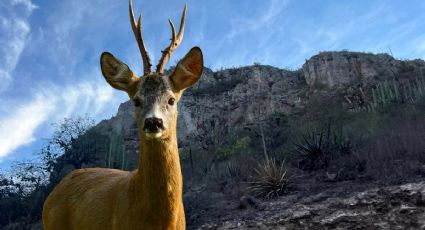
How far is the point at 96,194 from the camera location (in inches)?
173

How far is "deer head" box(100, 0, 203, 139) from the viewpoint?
344 centimetres

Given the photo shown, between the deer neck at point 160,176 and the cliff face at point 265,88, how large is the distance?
28.2 meters

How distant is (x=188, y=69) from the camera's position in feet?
13.8

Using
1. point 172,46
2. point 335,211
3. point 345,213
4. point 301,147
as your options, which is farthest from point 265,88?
point 172,46

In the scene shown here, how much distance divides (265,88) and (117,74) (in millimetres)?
32390

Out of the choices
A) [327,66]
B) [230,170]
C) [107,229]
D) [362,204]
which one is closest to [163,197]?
[107,229]

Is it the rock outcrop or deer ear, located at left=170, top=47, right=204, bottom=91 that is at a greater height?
deer ear, located at left=170, top=47, right=204, bottom=91

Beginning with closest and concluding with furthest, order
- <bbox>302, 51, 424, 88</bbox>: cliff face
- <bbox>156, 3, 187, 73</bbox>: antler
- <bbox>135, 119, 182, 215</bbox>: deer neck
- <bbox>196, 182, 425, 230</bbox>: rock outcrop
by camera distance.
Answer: <bbox>135, 119, 182, 215</bbox>: deer neck < <bbox>156, 3, 187, 73</bbox>: antler < <bbox>196, 182, 425, 230</bbox>: rock outcrop < <bbox>302, 51, 424, 88</bbox>: cliff face

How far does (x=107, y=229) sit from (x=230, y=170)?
482 inches

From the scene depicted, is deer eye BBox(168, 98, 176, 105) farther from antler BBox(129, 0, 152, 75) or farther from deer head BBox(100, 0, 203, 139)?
antler BBox(129, 0, 152, 75)

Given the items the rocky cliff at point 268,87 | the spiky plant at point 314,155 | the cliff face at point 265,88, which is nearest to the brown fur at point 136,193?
the spiky plant at point 314,155

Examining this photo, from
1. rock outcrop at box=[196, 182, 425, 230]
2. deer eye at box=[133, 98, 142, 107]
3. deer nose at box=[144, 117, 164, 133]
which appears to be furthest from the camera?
rock outcrop at box=[196, 182, 425, 230]

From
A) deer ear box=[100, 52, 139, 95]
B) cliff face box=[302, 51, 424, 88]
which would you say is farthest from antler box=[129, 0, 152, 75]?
cliff face box=[302, 51, 424, 88]

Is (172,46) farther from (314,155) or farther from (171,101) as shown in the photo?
(314,155)
